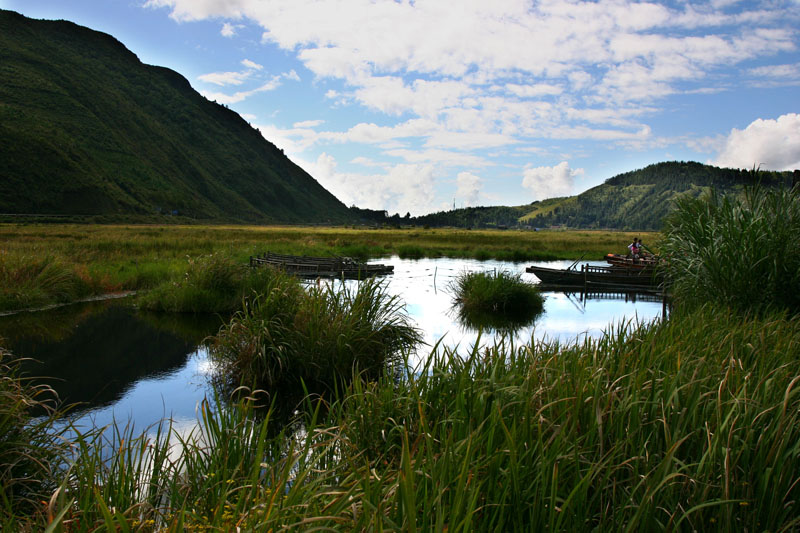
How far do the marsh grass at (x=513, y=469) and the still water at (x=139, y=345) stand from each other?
144 centimetres

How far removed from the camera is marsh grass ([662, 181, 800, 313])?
330 inches

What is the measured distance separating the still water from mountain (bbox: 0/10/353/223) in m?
64.1

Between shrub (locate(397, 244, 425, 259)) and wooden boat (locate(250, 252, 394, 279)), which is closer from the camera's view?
wooden boat (locate(250, 252, 394, 279))

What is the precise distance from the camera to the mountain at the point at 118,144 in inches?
2881

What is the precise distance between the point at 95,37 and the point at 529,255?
14427 centimetres

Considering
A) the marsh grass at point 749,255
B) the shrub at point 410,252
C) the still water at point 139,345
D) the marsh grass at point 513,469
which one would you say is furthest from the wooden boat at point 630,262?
the marsh grass at point 513,469

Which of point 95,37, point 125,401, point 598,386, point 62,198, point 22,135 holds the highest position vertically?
point 95,37

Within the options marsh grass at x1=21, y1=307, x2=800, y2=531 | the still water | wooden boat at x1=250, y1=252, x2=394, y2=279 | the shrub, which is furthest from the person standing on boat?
marsh grass at x1=21, y1=307, x2=800, y2=531

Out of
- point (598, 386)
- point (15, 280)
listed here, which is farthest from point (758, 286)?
point (15, 280)

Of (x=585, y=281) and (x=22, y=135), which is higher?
(x=22, y=135)

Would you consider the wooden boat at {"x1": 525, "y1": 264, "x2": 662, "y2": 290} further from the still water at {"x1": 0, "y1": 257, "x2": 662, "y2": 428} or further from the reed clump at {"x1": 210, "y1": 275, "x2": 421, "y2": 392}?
the reed clump at {"x1": 210, "y1": 275, "x2": 421, "y2": 392}

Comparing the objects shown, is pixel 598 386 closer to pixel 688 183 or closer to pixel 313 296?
pixel 313 296

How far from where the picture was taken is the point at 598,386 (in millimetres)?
3852

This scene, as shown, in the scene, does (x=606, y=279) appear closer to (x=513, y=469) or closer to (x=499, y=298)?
(x=499, y=298)
